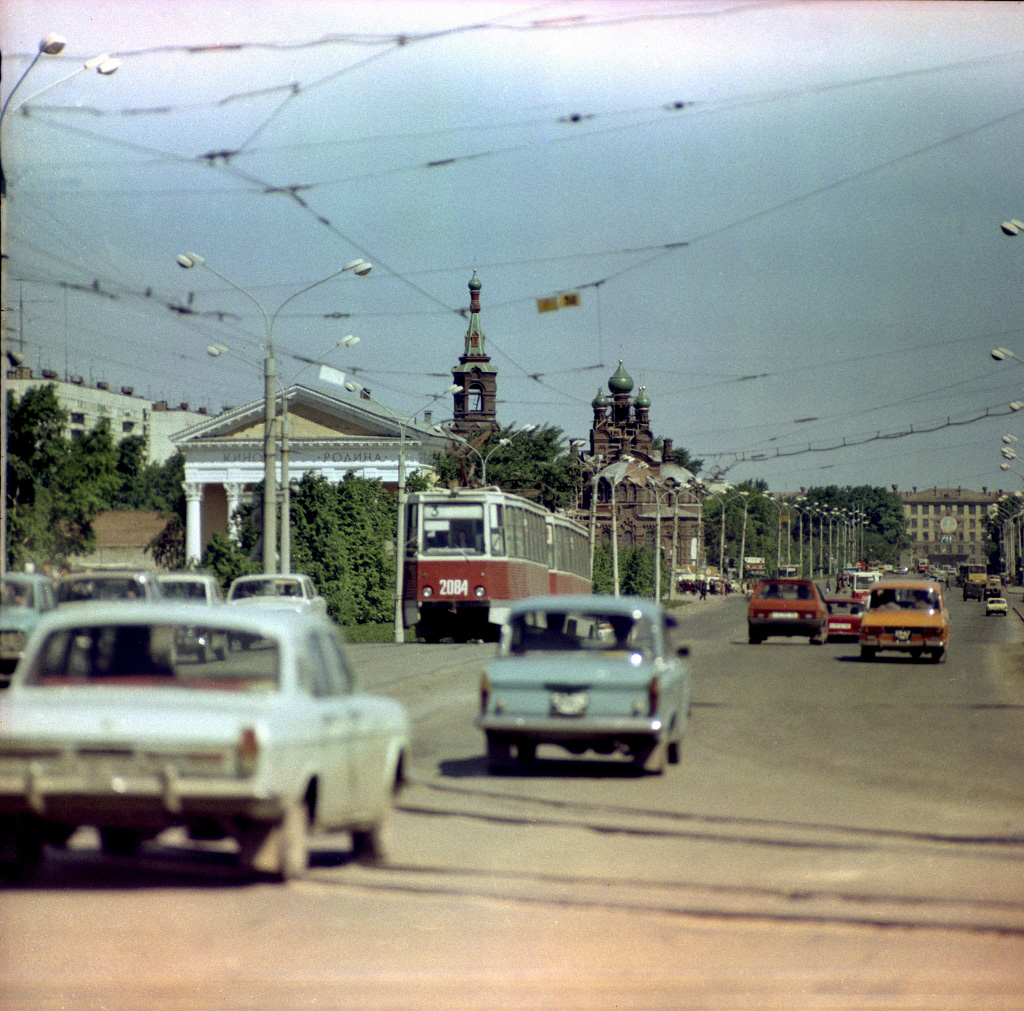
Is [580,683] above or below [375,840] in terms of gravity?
above

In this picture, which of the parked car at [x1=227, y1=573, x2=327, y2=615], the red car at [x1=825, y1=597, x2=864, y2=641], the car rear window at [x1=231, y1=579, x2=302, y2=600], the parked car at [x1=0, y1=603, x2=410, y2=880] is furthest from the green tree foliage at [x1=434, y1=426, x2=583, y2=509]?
the parked car at [x1=0, y1=603, x2=410, y2=880]

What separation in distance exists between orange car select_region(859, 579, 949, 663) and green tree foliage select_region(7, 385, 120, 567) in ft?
47.1

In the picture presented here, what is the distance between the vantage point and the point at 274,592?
7.26 m

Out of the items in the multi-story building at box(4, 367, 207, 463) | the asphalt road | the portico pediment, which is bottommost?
the asphalt road

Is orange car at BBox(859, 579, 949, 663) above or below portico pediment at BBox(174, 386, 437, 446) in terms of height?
below

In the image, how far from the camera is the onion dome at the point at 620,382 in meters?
8.86

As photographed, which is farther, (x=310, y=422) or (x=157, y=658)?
(x=310, y=422)

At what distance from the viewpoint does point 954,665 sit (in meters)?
28.1

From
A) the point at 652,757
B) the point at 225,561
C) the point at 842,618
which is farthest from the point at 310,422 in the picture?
the point at 842,618

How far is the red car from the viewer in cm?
1590

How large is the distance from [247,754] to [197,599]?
1.55 m

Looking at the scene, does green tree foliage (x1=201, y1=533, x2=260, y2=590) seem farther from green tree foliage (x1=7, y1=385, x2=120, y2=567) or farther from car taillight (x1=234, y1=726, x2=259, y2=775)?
car taillight (x1=234, y1=726, x2=259, y2=775)

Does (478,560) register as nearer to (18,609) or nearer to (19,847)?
(18,609)

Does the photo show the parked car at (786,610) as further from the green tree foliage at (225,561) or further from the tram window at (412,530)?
the green tree foliage at (225,561)
